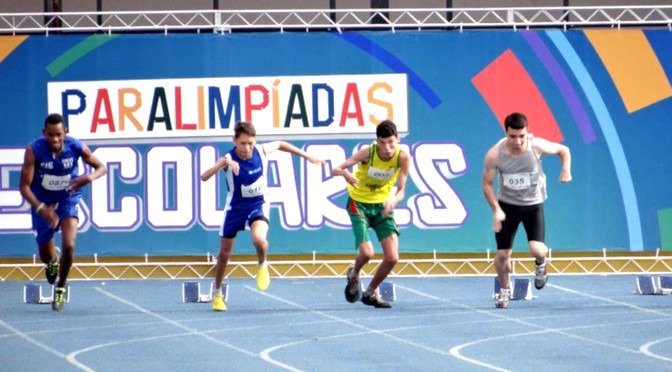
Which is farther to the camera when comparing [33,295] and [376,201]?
[33,295]

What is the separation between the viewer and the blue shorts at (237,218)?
1530 centimetres

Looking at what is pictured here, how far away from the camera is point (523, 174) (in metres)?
15.1

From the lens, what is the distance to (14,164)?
1958cm

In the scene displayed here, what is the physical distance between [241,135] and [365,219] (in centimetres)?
151

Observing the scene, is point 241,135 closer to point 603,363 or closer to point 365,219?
point 365,219

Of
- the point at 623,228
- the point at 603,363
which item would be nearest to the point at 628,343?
the point at 603,363

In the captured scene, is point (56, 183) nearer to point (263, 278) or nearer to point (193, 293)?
point (193, 293)

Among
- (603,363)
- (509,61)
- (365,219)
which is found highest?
A: (509,61)

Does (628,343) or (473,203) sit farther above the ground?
(473,203)

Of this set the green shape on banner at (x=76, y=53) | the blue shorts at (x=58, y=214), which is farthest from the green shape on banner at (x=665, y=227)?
the blue shorts at (x=58, y=214)

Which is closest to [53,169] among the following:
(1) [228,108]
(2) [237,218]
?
(2) [237,218]

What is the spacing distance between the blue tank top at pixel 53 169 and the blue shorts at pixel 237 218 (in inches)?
60.8

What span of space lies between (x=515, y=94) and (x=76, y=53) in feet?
18.2

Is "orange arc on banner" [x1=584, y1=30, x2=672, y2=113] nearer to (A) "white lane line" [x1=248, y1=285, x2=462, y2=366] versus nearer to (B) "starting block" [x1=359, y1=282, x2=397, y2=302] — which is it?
(B) "starting block" [x1=359, y1=282, x2=397, y2=302]
